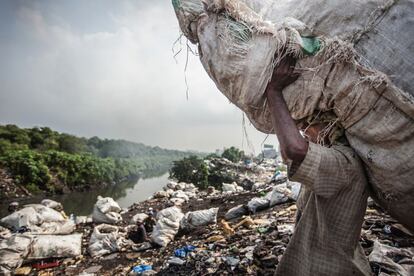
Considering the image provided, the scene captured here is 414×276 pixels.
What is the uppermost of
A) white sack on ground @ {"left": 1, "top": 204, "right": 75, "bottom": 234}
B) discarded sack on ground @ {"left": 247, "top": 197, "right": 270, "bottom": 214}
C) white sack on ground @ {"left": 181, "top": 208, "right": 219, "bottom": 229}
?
discarded sack on ground @ {"left": 247, "top": 197, "right": 270, "bottom": 214}

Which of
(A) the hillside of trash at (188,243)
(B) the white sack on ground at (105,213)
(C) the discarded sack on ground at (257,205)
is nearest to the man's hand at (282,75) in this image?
(A) the hillside of trash at (188,243)

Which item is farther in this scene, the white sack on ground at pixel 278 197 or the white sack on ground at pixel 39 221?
the white sack on ground at pixel 39 221

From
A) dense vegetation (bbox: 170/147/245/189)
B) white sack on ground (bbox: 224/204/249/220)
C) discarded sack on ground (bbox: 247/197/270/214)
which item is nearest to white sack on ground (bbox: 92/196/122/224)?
white sack on ground (bbox: 224/204/249/220)

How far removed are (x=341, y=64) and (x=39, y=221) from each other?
715 cm

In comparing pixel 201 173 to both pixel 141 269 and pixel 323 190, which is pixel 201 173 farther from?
pixel 323 190

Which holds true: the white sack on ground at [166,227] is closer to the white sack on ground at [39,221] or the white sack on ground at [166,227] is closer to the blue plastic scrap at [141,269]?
the blue plastic scrap at [141,269]

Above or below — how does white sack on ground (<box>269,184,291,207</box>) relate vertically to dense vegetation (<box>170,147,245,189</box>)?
below

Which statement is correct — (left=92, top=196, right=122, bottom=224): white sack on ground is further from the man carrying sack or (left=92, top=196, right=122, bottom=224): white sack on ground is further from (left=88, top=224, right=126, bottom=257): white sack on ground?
the man carrying sack

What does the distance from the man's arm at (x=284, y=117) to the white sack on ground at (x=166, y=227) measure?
3.73 m

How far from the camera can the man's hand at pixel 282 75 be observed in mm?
1209

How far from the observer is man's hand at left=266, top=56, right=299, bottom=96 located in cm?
121

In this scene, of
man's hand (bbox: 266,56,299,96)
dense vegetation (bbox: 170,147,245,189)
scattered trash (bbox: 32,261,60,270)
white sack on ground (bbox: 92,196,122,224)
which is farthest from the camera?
dense vegetation (bbox: 170,147,245,189)

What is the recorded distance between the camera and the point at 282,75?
1.22 meters

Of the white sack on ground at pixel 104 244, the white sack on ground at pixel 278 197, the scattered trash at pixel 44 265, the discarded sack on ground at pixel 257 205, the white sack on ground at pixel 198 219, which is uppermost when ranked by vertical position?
the white sack on ground at pixel 278 197
